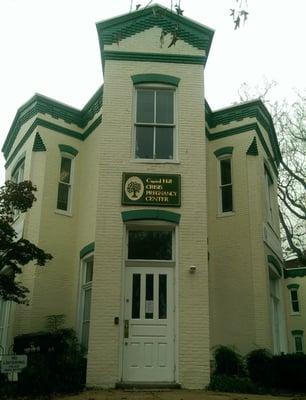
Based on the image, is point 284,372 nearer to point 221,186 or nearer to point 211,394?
point 211,394

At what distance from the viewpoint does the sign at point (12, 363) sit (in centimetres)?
905

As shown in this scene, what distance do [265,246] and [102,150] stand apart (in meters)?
5.69

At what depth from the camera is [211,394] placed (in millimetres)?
9828

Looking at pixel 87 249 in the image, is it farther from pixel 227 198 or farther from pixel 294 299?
pixel 294 299

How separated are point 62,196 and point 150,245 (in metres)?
4.42

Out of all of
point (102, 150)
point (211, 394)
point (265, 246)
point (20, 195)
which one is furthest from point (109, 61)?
point (211, 394)

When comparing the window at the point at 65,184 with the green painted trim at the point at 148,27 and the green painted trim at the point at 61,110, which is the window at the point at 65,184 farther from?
the green painted trim at the point at 148,27

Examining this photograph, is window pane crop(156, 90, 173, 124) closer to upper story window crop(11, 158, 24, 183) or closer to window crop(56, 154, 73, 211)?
window crop(56, 154, 73, 211)

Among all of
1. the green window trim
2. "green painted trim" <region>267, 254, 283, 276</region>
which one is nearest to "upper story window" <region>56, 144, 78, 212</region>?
"green painted trim" <region>267, 254, 283, 276</region>

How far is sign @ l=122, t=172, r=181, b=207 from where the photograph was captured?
39.9 feet

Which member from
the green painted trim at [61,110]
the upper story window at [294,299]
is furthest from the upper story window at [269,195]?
the upper story window at [294,299]

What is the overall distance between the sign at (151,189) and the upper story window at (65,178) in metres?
3.53

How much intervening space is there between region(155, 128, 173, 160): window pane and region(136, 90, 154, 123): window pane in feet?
1.43

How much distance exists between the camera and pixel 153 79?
1343 cm
